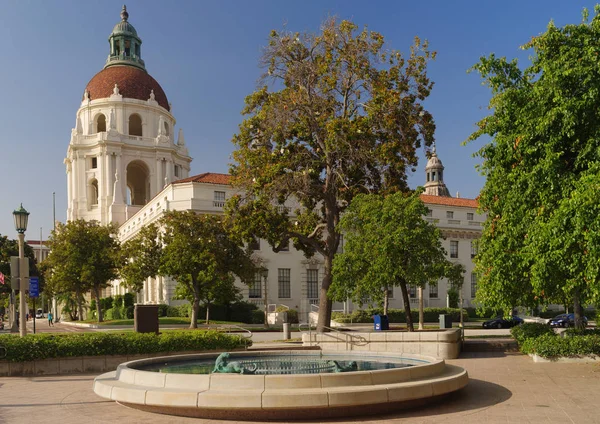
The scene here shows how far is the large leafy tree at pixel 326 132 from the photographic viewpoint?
2698cm

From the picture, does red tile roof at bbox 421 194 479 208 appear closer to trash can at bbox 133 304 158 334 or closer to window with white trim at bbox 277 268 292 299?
window with white trim at bbox 277 268 292 299

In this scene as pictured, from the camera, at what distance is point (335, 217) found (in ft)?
96.6

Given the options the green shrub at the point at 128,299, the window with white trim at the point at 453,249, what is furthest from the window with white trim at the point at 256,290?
the window with white trim at the point at 453,249

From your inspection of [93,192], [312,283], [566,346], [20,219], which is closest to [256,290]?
[312,283]

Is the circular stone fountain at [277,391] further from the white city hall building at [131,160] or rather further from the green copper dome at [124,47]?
the green copper dome at [124,47]

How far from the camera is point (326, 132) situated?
27.5m

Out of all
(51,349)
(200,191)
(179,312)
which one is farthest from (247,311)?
(51,349)

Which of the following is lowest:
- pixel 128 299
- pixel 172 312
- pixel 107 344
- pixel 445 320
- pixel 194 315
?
pixel 172 312

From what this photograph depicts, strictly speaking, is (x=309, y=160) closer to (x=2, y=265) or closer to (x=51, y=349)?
(x=51, y=349)

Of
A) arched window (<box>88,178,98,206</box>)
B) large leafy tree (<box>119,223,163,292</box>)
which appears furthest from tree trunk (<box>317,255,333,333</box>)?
arched window (<box>88,178,98,206</box>)

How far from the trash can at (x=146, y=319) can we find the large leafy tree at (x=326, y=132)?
7778 mm

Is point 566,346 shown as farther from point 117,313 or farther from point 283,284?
point 117,313

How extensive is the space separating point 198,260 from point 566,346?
25395mm

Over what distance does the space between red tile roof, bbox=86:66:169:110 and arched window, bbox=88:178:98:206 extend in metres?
12.6
